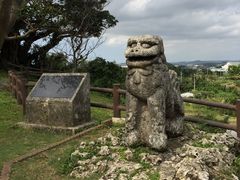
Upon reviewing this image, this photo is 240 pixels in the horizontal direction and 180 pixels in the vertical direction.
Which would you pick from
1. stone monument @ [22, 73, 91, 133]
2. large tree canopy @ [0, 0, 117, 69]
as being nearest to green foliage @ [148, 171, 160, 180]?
stone monument @ [22, 73, 91, 133]

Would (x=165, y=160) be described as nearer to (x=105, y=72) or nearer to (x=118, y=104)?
(x=118, y=104)

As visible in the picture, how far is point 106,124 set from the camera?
38.5ft

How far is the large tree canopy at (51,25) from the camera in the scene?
76.3ft

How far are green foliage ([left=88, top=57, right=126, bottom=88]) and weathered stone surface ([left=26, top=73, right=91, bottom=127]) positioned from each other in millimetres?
12412

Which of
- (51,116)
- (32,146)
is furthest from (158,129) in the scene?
(51,116)

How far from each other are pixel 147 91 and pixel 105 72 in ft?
55.7

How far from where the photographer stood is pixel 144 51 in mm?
7797

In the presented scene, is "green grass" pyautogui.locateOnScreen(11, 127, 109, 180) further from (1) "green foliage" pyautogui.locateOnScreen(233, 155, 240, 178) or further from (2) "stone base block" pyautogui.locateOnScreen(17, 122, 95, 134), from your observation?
(1) "green foliage" pyautogui.locateOnScreen(233, 155, 240, 178)

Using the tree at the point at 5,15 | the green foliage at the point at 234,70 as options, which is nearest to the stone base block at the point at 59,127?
the tree at the point at 5,15

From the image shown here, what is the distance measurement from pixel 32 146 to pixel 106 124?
2.21 meters

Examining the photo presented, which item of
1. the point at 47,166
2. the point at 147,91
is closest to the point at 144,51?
the point at 147,91

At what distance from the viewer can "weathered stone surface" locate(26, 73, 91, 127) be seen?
11328 millimetres

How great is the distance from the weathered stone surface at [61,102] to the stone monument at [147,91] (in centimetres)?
329

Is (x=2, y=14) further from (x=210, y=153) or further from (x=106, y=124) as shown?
(x=106, y=124)
